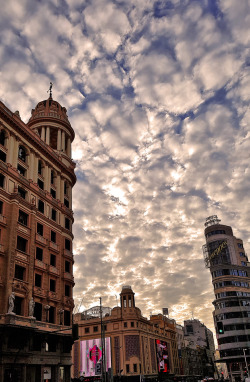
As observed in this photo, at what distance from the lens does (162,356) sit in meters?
103

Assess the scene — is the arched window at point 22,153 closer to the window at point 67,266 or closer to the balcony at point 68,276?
the window at point 67,266

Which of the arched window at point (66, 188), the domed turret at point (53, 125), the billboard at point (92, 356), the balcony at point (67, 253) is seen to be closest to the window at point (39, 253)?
the balcony at point (67, 253)

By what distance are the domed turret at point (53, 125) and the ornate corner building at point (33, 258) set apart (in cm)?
455

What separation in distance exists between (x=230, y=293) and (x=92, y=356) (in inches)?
1678

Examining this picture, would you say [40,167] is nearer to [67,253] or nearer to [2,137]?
[2,137]

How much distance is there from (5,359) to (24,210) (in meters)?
16.1

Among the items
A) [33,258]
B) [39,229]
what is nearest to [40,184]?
[39,229]

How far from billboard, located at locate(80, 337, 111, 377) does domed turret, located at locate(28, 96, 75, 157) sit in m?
56.1

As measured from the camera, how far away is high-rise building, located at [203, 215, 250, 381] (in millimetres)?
93875

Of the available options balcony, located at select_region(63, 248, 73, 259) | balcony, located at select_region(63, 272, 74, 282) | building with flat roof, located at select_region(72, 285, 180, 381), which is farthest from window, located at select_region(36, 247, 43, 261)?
building with flat roof, located at select_region(72, 285, 180, 381)

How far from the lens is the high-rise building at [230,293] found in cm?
9388

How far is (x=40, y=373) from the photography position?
36938 millimetres

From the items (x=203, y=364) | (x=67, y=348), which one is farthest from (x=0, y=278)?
(x=203, y=364)

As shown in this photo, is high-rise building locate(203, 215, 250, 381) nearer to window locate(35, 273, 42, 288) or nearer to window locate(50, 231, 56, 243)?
window locate(50, 231, 56, 243)
